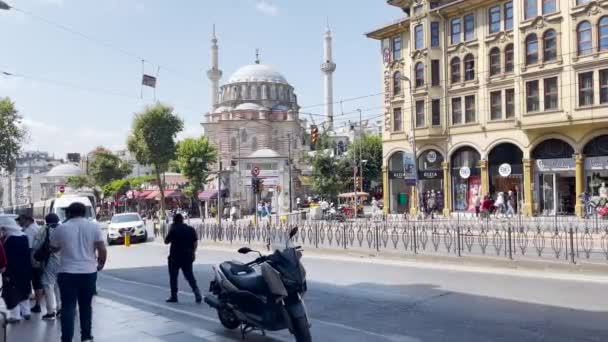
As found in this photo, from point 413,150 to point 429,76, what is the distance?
5139 millimetres

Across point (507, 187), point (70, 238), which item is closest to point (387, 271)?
point (70, 238)

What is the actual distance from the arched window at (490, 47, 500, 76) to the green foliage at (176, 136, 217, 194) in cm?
3631

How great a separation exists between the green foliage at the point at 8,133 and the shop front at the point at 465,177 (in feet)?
95.8

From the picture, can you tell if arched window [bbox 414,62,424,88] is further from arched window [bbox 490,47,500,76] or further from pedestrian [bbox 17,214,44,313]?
pedestrian [bbox 17,214,44,313]

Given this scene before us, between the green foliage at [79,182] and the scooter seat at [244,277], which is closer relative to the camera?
the scooter seat at [244,277]

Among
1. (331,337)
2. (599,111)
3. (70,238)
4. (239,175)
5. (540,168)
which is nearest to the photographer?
(70,238)

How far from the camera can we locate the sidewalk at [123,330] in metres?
7.49

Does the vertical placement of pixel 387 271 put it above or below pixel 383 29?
below

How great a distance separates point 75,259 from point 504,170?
3175 cm

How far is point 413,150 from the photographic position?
3750 cm

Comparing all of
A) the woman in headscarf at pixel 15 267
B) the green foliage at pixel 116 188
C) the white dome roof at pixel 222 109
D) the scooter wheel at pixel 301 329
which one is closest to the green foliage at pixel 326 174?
the green foliage at pixel 116 188

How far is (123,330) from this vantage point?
26.1ft

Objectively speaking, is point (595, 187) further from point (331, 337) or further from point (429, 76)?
point (331, 337)

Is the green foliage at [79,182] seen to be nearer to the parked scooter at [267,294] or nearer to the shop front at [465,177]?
the shop front at [465,177]
